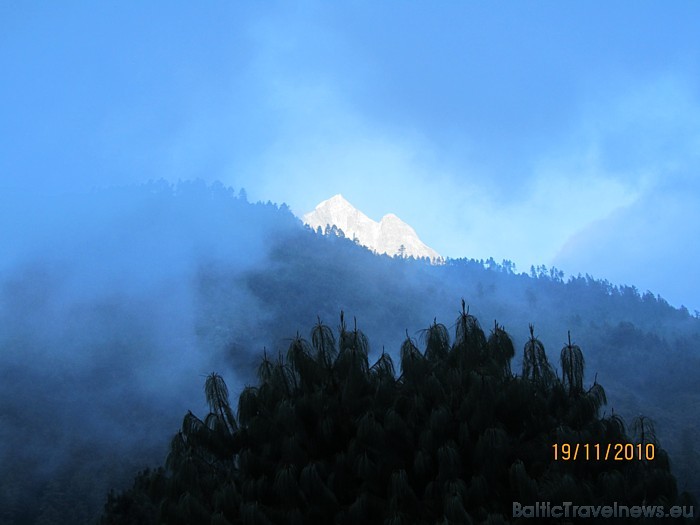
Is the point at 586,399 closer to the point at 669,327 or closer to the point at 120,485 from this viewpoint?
the point at 120,485

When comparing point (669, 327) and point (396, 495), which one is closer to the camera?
point (396, 495)

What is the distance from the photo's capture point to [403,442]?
13.9 metres

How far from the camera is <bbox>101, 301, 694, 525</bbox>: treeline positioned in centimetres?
1293

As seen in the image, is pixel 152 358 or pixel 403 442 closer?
pixel 403 442

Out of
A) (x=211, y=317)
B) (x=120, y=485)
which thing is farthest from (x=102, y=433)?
(x=211, y=317)

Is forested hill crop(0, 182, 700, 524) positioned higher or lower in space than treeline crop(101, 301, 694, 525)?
higher

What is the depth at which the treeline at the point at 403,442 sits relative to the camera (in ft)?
42.4

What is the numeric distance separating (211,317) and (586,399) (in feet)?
560

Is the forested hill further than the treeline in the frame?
Yes

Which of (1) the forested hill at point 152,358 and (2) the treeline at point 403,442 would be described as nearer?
(2) the treeline at point 403,442

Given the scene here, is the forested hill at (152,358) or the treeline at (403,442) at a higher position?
the forested hill at (152,358)

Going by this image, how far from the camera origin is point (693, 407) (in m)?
139

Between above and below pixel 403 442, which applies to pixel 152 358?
above

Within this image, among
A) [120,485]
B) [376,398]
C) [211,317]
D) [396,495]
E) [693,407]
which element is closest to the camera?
[396,495]
